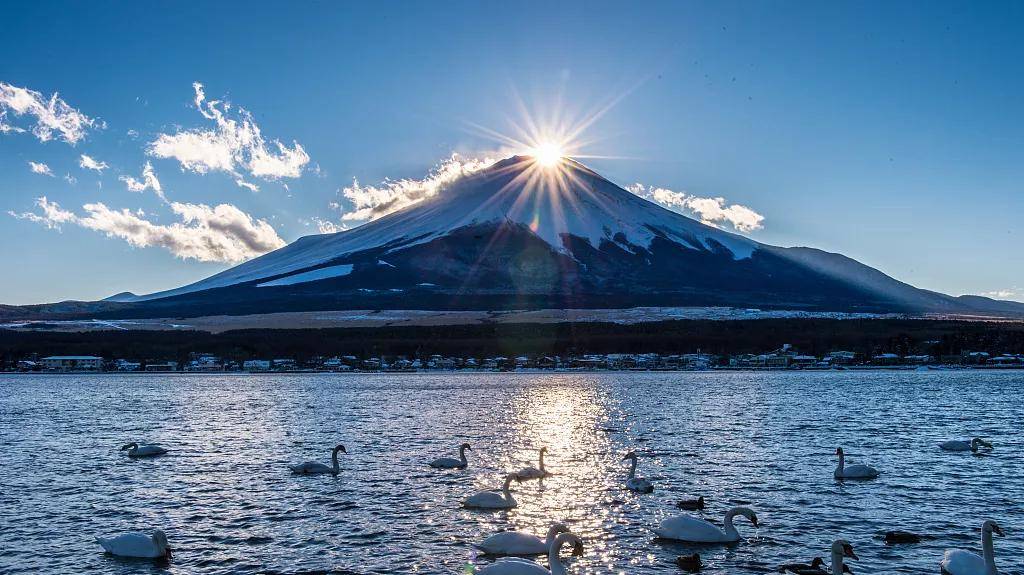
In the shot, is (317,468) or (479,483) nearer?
(479,483)

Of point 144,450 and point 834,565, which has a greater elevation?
point 144,450

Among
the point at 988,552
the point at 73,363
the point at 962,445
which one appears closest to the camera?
the point at 988,552

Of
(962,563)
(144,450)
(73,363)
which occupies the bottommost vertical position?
(962,563)

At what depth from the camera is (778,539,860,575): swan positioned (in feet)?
56.3

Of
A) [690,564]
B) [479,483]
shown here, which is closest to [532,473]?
[479,483]

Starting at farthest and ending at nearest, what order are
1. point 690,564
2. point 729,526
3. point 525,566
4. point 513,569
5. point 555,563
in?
point 729,526, point 690,564, point 525,566, point 513,569, point 555,563

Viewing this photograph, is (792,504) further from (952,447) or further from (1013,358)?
(1013,358)

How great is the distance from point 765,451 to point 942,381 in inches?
2791

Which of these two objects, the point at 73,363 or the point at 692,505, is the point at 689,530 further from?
the point at 73,363

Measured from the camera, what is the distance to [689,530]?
21.6 meters

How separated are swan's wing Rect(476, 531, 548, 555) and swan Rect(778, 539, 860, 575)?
18.3 ft

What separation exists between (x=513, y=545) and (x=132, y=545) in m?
9.33

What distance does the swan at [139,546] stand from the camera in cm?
2072

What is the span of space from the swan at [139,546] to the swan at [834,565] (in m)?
14.6
